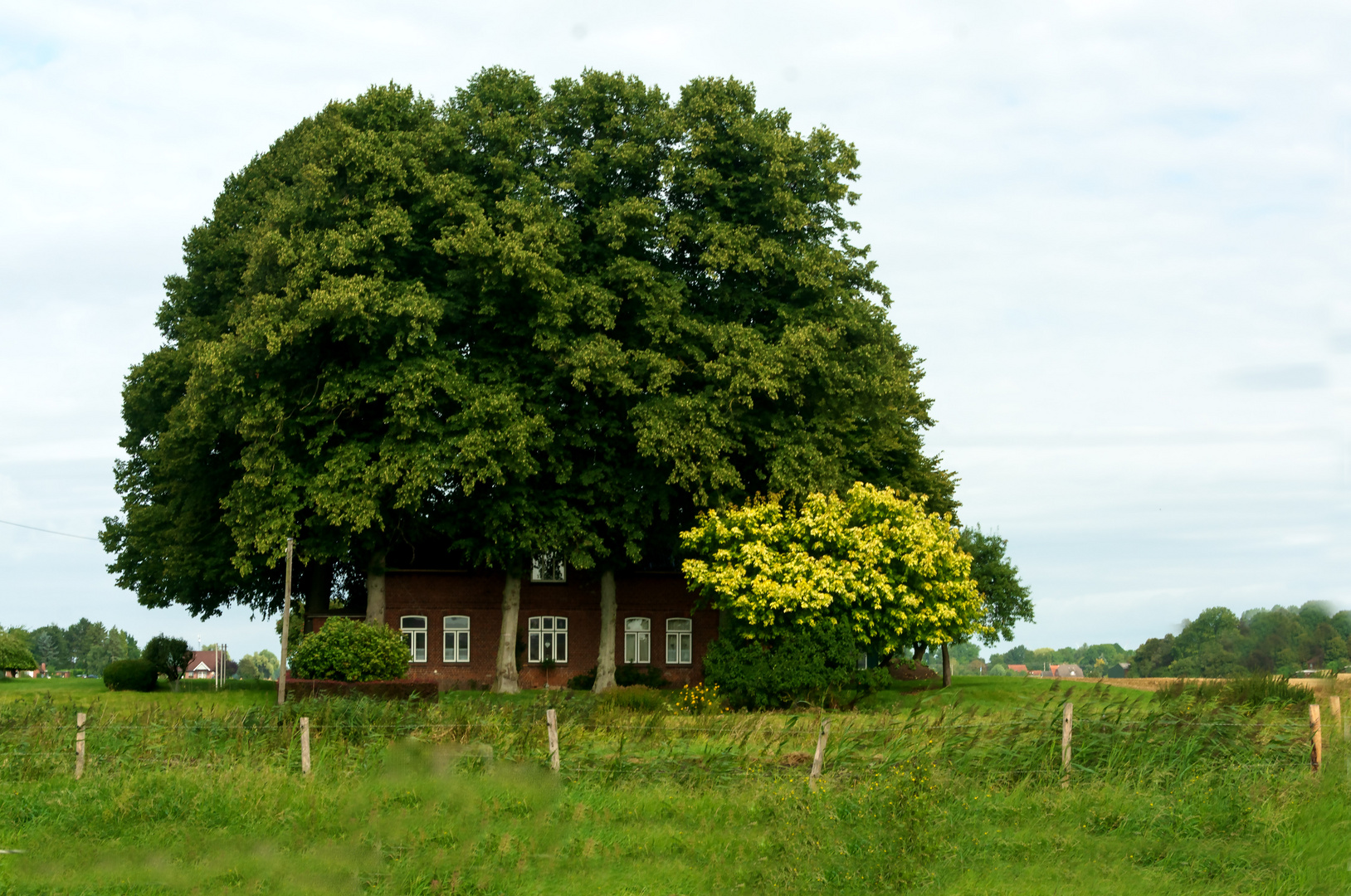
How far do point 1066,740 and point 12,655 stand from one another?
66.4m

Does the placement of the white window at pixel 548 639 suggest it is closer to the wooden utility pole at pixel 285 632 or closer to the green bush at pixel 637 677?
the green bush at pixel 637 677

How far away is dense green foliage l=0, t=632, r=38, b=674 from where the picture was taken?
6556 cm

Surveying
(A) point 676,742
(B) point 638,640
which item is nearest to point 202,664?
(B) point 638,640

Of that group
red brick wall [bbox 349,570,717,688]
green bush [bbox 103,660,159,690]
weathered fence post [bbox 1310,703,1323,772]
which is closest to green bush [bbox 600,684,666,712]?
red brick wall [bbox 349,570,717,688]

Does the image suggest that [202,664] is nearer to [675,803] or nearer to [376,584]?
[376,584]

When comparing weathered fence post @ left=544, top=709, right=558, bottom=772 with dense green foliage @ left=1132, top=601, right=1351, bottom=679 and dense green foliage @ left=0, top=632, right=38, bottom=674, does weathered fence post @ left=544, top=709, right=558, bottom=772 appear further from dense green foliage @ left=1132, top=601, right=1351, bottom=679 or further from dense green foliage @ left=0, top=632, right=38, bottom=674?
dense green foliage @ left=0, top=632, right=38, bottom=674

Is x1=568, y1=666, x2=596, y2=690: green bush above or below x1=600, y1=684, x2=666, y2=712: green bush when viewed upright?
below

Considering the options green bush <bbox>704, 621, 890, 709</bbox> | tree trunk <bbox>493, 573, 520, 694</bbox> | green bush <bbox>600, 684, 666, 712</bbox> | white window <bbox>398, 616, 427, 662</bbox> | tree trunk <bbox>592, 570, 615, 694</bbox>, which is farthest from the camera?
white window <bbox>398, 616, 427, 662</bbox>

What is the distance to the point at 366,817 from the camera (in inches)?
520

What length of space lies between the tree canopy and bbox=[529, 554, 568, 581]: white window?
5.31 meters

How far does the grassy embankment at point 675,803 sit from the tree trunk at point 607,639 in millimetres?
20268

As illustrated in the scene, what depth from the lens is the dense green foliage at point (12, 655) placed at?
65562mm

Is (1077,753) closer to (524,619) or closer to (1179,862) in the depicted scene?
(1179,862)

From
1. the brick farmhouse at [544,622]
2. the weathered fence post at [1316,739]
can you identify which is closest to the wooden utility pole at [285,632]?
the brick farmhouse at [544,622]
